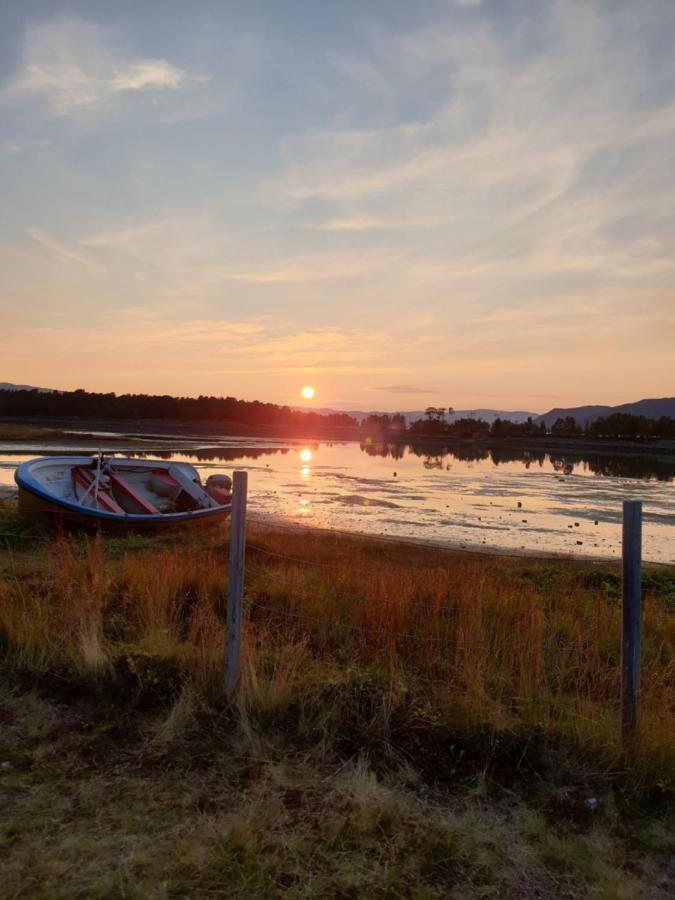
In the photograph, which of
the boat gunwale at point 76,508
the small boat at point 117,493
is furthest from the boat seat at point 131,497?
the boat gunwale at point 76,508

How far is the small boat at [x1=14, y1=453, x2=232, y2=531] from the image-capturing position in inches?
540

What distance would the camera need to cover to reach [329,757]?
168 inches

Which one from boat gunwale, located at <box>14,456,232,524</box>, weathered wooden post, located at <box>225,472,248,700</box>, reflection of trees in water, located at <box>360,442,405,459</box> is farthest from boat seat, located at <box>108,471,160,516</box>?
reflection of trees in water, located at <box>360,442,405,459</box>

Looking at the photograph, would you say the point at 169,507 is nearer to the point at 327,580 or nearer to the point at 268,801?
the point at 327,580

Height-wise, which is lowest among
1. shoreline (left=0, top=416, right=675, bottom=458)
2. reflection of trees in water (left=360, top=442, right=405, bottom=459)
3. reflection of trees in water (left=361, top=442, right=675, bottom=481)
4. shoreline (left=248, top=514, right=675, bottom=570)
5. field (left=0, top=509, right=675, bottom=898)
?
shoreline (left=248, top=514, right=675, bottom=570)

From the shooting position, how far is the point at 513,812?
375cm

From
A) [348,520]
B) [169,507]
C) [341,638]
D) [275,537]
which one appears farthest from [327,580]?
[348,520]

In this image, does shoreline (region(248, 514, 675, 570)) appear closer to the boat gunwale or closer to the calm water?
the calm water

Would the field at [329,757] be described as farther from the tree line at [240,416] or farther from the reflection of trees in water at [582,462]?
the tree line at [240,416]

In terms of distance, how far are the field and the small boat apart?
7.08 m

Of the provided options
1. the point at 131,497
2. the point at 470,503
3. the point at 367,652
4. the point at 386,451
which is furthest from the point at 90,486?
the point at 386,451

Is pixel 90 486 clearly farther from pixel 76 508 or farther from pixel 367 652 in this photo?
pixel 367 652

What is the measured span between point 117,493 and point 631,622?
48.5 feet

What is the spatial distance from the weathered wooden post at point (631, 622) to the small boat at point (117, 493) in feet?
30.4
